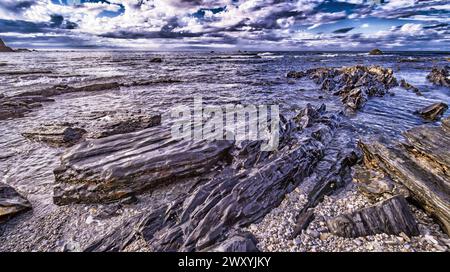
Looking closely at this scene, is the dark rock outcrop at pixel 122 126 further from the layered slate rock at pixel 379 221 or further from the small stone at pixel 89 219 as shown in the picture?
the layered slate rock at pixel 379 221

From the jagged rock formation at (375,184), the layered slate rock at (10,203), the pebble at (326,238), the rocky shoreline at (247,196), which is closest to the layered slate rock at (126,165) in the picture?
the rocky shoreline at (247,196)

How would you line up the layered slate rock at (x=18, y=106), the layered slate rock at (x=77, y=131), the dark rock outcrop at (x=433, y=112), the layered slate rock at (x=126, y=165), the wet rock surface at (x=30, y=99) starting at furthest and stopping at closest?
1. the wet rock surface at (x=30, y=99)
2. the layered slate rock at (x=18, y=106)
3. the dark rock outcrop at (x=433, y=112)
4. the layered slate rock at (x=77, y=131)
5. the layered slate rock at (x=126, y=165)

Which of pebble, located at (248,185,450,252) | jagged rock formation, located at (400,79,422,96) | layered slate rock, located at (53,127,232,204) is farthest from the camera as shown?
jagged rock formation, located at (400,79,422,96)

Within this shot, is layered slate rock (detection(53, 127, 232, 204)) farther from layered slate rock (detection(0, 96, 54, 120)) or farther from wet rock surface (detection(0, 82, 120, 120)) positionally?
wet rock surface (detection(0, 82, 120, 120))

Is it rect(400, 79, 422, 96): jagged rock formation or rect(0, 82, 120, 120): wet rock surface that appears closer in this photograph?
rect(0, 82, 120, 120): wet rock surface

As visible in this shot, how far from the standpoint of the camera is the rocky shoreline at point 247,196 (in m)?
4.54

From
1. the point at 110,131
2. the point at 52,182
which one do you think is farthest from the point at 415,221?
the point at 110,131

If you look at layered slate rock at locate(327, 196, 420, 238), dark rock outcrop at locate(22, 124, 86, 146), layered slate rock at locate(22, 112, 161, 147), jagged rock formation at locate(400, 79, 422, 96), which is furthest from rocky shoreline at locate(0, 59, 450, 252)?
jagged rock formation at locate(400, 79, 422, 96)

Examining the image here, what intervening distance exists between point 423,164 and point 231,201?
4.79 metres

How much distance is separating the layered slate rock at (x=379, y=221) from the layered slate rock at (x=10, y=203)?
684 cm

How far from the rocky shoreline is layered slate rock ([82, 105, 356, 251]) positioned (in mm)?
23

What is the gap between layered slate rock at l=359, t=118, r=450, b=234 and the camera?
486 centimetres

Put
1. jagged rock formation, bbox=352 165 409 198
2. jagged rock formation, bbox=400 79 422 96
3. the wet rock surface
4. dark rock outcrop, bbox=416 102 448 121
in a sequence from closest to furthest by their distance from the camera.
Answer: jagged rock formation, bbox=352 165 409 198, dark rock outcrop, bbox=416 102 448 121, the wet rock surface, jagged rock formation, bbox=400 79 422 96
